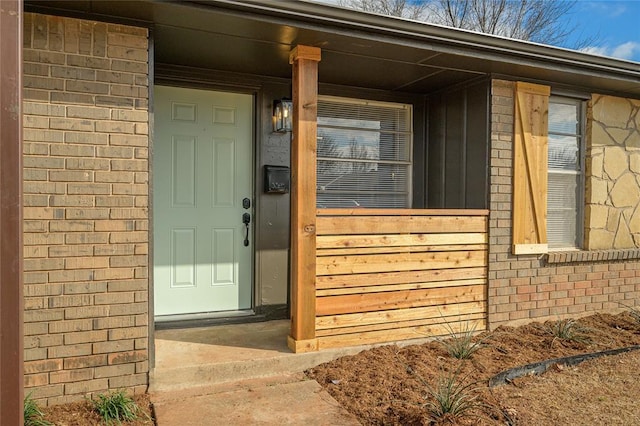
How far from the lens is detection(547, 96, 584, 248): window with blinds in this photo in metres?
4.86

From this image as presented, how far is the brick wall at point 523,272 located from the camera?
14.5ft

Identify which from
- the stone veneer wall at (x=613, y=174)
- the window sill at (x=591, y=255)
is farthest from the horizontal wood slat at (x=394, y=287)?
the stone veneer wall at (x=613, y=174)

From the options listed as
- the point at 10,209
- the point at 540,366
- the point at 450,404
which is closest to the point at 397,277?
the point at 540,366

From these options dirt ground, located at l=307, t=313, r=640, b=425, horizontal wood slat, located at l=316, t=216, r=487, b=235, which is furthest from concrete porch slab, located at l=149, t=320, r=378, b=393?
horizontal wood slat, located at l=316, t=216, r=487, b=235

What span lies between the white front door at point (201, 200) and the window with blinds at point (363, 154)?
31.8 inches

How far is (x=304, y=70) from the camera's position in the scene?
3.58 metres

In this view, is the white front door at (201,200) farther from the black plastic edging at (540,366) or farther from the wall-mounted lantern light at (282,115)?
the black plastic edging at (540,366)

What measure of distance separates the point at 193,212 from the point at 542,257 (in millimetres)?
3468

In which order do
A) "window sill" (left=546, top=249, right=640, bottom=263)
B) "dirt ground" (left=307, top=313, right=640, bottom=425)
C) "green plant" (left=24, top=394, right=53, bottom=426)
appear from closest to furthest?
1. "green plant" (left=24, top=394, right=53, bottom=426)
2. "dirt ground" (left=307, top=313, right=640, bottom=425)
3. "window sill" (left=546, top=249, right=640, bottom=263)

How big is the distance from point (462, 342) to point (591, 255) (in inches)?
81.4

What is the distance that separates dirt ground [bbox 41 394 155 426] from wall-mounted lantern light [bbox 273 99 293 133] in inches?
104

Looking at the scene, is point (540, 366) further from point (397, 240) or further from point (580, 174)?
point (580, 174)

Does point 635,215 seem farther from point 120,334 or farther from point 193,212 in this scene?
point 120,334

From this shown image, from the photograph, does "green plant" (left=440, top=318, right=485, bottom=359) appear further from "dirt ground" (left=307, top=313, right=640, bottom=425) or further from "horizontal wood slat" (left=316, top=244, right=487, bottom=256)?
"horizontal wood slat" (left=316, top=244, right=487, bottom=256)
